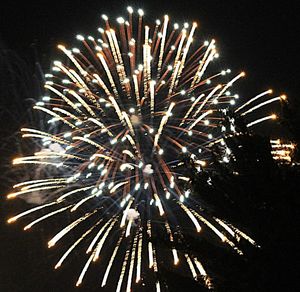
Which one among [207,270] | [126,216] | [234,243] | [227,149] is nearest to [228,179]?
[227,149]

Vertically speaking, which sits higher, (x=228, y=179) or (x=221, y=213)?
(x=228, y=179)

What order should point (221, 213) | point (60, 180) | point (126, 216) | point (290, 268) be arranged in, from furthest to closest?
1. point (60, 180)
2. point (126, 216)
3. point (221, 213)
4. point (290, 268)

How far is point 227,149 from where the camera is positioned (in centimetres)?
885

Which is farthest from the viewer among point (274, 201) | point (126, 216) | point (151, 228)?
point (126, 216)

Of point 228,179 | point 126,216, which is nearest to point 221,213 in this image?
point 228,179

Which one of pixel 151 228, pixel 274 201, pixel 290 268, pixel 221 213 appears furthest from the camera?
pixel 151 228

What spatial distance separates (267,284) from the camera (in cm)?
731

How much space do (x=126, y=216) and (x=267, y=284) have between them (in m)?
6.28

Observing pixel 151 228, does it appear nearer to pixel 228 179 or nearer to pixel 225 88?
pixel 228 179

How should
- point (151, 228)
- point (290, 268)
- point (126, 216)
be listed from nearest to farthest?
point (290, 268), point (151, 228), point (126, 216)

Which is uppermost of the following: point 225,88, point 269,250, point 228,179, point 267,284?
point 225,88

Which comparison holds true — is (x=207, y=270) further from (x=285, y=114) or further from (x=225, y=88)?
(x=225, y=88)

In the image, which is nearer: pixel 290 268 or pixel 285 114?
pixel 290 268

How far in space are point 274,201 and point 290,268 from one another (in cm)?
121
